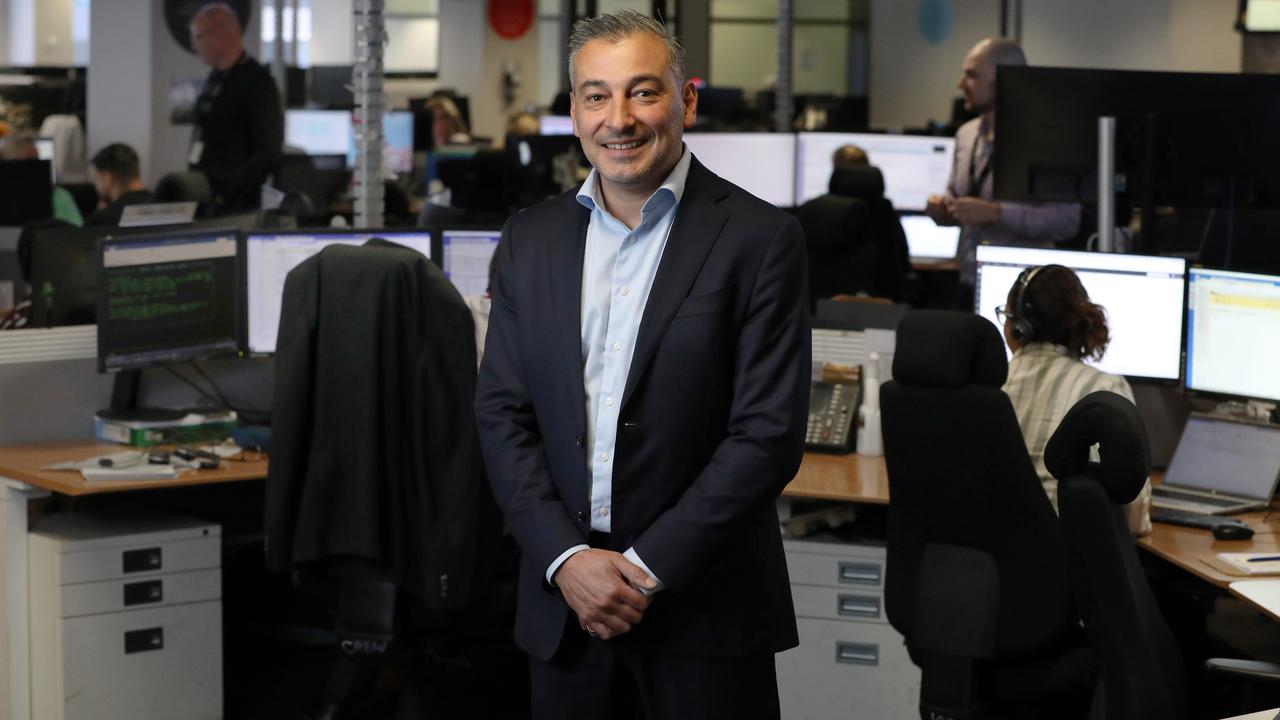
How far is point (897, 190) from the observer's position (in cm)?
801

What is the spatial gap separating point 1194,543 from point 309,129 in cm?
906

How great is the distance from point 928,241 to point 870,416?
420 cm

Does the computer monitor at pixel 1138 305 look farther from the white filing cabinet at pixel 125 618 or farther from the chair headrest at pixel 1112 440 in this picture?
the white filing cabinet at pixel 125 618

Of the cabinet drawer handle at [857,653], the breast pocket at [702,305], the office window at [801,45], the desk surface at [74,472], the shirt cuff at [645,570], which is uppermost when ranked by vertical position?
the office window at [801,45]

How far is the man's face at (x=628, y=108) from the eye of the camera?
2143mm

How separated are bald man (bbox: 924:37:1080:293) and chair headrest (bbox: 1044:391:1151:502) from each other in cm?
274

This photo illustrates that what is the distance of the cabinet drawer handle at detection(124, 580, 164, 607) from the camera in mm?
3725

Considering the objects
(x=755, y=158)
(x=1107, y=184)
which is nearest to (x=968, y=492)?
(x=1107, y=184)

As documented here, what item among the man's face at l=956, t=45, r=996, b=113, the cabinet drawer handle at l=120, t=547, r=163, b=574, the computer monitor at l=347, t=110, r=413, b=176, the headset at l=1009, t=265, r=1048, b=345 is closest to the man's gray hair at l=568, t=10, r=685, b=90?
the headset at l=1009, t=265, r=1048, b=345

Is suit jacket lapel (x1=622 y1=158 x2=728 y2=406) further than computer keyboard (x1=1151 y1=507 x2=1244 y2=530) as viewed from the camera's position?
No

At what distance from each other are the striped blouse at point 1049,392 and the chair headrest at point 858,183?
3059 millimetres

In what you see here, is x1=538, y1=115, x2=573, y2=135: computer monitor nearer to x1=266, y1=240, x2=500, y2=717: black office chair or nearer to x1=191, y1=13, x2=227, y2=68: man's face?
x1=191, y1=13, x2=227, y2=68: man's face

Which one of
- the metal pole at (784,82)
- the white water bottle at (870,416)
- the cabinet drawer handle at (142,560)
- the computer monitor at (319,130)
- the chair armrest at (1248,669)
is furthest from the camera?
the computer monitor at (319,130)

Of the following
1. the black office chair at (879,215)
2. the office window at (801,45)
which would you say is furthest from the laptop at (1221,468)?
the office window at (801,45)
